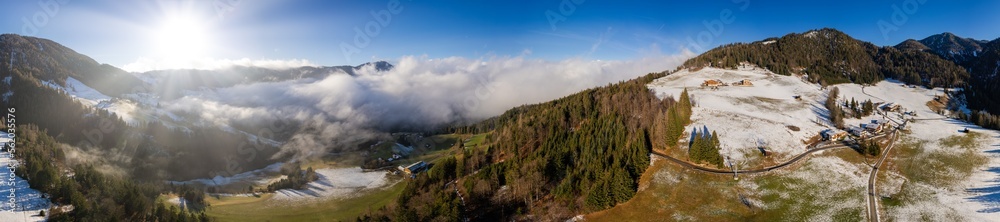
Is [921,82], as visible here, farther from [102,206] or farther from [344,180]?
[102,206]

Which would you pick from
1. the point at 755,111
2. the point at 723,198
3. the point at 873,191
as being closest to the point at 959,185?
the point at 873,191

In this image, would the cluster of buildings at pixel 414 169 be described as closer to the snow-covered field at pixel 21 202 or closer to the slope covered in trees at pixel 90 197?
the slope covered in trees at pixel 90 197

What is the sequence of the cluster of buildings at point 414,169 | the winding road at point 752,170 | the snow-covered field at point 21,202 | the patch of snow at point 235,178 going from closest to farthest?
the snow-covered field at point 21,202, the winding road at point 752,170, the cluster of buildings at point 414,169, the patch of snow at point 235,178

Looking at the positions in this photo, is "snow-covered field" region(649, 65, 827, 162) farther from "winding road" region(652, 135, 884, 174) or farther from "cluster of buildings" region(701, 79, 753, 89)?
"cluster of buildings" region(701, 79, 753, 89)

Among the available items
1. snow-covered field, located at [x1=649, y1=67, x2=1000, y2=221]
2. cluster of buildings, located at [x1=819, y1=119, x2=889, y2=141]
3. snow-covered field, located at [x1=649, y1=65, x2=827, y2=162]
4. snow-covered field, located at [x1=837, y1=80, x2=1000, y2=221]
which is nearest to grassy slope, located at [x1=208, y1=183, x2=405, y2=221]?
snow-covered field, located at [x1=649, y1=65, x2=827, y2=162]

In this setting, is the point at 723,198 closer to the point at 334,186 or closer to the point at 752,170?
the point at 752,170

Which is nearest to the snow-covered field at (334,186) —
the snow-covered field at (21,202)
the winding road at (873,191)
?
the snow-covered field at (21,202)
